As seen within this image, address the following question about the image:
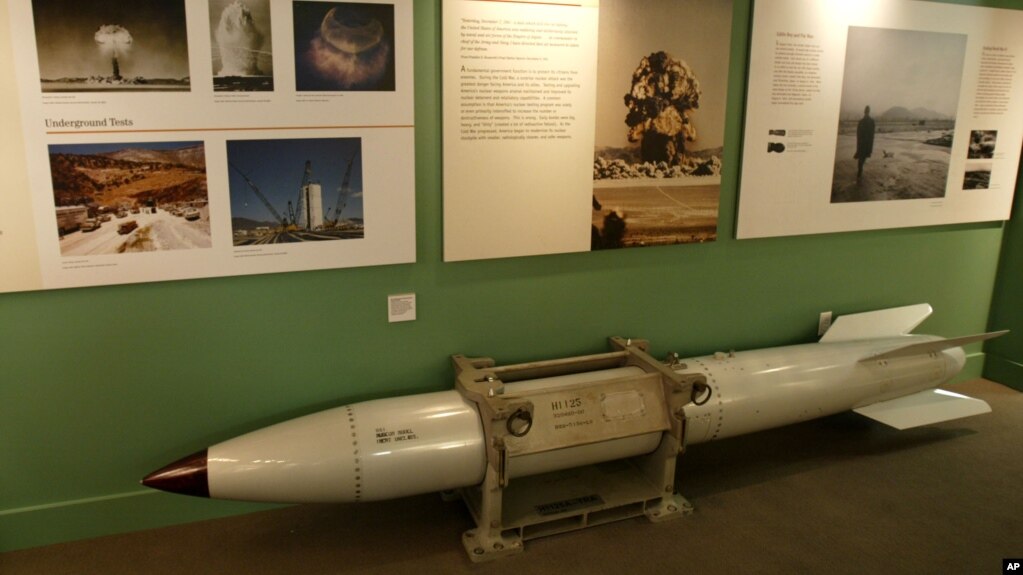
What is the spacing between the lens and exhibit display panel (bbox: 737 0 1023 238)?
3086 mm

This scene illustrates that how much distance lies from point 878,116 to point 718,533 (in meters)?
2.05

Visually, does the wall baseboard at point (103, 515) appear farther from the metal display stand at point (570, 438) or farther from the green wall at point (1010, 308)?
the green wall at point (1010, 308)

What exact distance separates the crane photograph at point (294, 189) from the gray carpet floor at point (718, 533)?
1023 millimetres

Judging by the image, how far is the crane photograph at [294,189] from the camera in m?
2.35

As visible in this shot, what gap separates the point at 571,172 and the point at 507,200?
0.28 meters

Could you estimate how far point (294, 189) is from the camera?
2414 mm

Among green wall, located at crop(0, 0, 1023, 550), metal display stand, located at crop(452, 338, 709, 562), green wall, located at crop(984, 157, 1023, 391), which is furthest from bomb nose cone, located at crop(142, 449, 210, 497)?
green wall, located at crop(984, 157, 1023, 391)

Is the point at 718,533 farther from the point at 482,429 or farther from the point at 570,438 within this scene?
the point at 482,429

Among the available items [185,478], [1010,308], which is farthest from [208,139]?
[1010,308]

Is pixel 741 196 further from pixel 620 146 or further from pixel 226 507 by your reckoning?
pixel 226 507

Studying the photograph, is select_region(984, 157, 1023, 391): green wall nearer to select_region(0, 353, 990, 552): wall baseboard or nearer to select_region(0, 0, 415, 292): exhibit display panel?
select_region(0, 0, 415, 292): exhibit display panel

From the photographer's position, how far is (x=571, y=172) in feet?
9.03

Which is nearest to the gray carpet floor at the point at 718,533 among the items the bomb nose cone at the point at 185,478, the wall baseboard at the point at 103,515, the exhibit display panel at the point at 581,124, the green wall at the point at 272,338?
the wall baseboard at the point at 103,515

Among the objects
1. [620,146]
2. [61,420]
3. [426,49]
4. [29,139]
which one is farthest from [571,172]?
[61,420]
